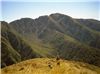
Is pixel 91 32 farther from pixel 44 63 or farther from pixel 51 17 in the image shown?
pixel 44 63

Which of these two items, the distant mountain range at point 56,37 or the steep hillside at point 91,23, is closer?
the distant mountain range at point 56,37

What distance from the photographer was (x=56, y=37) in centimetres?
16375

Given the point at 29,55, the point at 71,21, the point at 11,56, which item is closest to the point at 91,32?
the point at 71,21

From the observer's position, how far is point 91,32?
→ 16625cm

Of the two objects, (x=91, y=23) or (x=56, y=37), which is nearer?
(x=56, y=37)

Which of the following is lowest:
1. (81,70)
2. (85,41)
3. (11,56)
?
(85,41)

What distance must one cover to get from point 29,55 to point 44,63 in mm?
90013

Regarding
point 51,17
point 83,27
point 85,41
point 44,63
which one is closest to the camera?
point 44,63

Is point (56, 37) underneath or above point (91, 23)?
underneath

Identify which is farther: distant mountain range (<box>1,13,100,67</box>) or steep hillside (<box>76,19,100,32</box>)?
steep hillside (<box>76,19,100,32</box>)

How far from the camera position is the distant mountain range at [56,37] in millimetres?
118875

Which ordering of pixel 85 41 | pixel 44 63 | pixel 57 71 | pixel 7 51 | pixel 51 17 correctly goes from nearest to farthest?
pixel 57 71, pixel 44 63, pixel 7 51, pixel 85 41, pixel 51 17

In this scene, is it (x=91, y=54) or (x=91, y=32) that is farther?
(x=91, y=32)

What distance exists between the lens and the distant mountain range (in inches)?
4680
